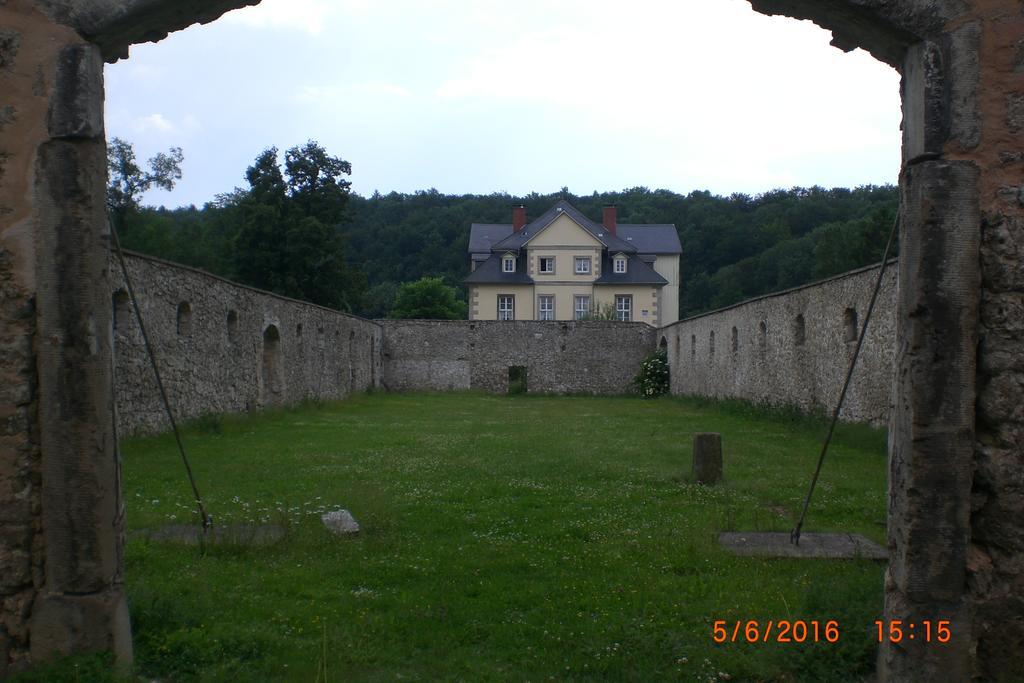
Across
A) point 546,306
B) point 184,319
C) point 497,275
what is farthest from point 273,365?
point 546,306

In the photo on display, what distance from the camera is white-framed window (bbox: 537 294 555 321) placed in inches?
1928

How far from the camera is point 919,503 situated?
3973mm

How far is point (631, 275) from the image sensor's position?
163ft

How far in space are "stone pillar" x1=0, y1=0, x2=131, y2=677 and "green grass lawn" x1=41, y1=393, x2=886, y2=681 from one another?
58 cm

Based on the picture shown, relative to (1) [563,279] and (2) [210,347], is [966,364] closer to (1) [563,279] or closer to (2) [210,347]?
(2) [210,347]

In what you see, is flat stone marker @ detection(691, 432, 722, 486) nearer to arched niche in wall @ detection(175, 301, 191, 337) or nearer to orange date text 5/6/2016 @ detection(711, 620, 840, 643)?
orange date text 5/6/2016 @ detection(711, 620, 840, 643)

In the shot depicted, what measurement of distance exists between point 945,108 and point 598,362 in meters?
33.4

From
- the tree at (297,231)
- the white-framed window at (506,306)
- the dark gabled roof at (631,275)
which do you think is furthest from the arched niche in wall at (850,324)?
the white-framed window at (506,306)

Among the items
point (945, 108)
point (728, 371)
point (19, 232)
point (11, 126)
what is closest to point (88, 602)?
point (19, 232)

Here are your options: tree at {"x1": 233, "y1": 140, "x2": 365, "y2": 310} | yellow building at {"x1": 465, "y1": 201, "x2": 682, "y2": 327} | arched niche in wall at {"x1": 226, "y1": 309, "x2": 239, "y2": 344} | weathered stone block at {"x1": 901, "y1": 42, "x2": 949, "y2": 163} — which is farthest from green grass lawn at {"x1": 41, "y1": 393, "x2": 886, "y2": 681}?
yellow building at {"x1": 465, "y1": 201, "x2": 682, "y2": 327}

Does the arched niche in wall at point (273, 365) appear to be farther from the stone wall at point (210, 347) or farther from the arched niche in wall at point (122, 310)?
the arched niche in wall at point (122, 310)

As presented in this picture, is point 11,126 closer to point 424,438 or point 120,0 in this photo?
point 120,0

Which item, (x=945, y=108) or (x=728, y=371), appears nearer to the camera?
(x=945, y=108)

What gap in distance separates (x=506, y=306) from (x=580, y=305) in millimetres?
4401
